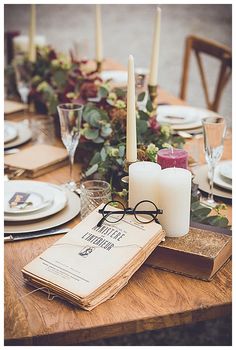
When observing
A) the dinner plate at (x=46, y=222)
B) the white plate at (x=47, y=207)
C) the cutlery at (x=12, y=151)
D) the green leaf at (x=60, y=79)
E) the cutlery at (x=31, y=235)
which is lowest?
the cutlery at (x=31, y=235)

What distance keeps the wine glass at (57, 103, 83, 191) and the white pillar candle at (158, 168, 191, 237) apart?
0.49 m

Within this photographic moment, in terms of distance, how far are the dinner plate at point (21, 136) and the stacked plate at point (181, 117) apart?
444 mm

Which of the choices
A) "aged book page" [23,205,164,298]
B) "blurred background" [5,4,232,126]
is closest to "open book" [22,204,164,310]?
"aged book page" [23,205,164,298]

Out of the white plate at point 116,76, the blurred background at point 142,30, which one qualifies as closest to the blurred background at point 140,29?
the blurred background at point 142,30

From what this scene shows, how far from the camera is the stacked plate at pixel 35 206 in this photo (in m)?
1.52

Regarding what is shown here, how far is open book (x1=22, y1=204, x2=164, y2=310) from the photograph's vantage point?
1.17 meters

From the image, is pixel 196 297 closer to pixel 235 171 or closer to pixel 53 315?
pixel 53 315

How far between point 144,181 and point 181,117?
1.03 m

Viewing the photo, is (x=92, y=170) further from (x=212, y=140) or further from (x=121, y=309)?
(x=121, y=309)

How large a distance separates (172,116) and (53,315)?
Result: 1271 mm

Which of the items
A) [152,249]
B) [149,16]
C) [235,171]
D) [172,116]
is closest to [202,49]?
[172,116]

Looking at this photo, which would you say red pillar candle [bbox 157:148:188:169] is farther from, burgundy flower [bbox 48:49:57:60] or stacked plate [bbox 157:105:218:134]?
burgundy flower [bbox 48:49:57:60]

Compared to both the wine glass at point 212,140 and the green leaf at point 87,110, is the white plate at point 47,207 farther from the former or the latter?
the wine glass at point 212,140

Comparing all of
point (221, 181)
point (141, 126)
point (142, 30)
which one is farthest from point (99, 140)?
point (142, 30)
